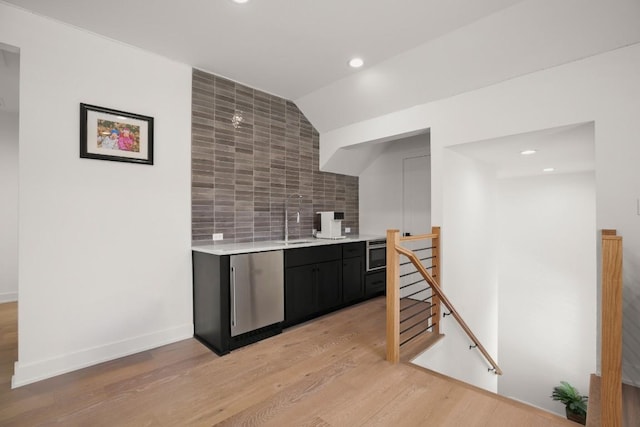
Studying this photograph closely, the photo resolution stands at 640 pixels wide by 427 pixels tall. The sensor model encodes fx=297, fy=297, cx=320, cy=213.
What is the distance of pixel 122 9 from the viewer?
221 centimetres

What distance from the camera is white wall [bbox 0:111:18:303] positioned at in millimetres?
4266

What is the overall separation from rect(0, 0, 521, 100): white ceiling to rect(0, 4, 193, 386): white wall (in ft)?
0.76

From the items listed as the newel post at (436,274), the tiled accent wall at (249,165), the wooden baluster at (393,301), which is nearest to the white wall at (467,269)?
the newel post at (436,274)

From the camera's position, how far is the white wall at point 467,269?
308 centimetres

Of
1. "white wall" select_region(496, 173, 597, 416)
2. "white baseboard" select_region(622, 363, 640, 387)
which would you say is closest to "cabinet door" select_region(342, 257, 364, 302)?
"white baseboard" select_region(622, 363, 640, 387)

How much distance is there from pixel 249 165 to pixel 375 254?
211cm

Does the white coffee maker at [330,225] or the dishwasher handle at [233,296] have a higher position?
the white coffee maker at [330,225]

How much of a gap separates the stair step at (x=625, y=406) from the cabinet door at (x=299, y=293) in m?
2.32

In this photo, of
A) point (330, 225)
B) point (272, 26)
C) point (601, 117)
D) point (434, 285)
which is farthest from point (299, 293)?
point (601, 117)

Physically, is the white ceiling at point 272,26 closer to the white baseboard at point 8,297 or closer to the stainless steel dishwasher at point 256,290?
the stainless steel dishwasher at point 256,290

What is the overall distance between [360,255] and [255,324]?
5.63 feet

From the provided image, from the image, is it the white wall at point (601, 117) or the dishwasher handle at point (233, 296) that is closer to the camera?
the white wall at point (601, 117)

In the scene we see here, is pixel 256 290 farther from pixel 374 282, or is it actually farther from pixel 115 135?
pixel 374 282

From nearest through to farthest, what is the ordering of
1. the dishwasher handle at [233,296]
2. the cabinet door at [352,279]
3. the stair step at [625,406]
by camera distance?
the stair step at [625,406] → the dishwasher handle at [233,296] → the cabinet door at [352,279]
